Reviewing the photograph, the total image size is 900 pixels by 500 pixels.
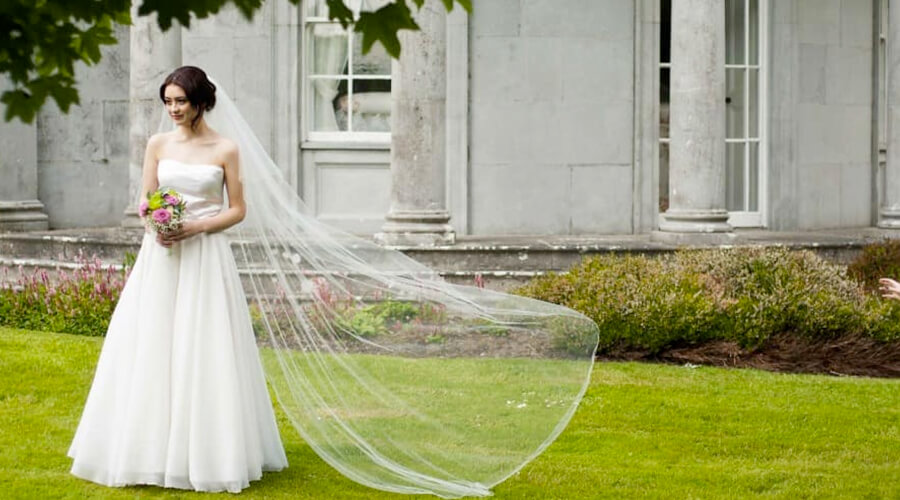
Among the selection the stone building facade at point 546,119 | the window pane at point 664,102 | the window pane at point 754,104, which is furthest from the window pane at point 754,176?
the window pane at point 664,102

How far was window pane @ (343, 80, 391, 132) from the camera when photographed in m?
16.8

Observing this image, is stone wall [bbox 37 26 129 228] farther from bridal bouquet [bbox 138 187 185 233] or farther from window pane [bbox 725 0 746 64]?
bridal bouquet [bbox 138 187 185 233]

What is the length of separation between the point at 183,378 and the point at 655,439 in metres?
3.28

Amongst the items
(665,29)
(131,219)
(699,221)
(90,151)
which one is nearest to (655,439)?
(699,221)

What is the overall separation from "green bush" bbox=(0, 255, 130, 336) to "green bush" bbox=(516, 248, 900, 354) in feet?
12.4

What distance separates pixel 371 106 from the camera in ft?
55.3

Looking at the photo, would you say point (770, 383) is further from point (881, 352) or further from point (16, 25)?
point (16, 25)

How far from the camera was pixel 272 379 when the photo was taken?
802 cm

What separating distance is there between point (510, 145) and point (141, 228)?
4086mm

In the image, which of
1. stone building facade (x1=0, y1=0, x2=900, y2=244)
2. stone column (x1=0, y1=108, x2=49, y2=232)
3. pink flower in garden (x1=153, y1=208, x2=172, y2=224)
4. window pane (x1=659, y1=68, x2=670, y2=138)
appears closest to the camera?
pink flower in garden (x1=153, y1=208, x2=172, y2=224)

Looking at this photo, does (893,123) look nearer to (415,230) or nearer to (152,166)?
(415,230)

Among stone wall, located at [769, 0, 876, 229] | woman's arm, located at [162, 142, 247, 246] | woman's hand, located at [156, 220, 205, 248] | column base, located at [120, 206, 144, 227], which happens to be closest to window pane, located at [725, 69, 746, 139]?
stone wall, located at [769, 0, 876, 229]

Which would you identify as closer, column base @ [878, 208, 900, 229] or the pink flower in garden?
the pink flower in garden

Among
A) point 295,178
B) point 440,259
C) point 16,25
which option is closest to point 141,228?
point 295,178
